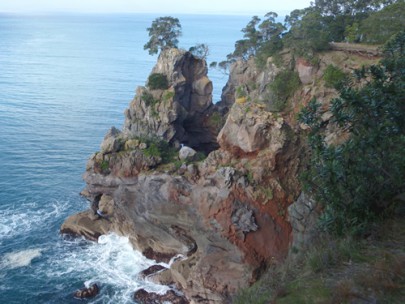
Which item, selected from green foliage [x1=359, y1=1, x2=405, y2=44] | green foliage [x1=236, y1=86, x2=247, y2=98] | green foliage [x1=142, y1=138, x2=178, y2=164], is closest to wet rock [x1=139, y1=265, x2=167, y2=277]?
green foliage [x1=142, y1=138, x2=178, y2=164]

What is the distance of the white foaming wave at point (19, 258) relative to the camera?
39.7 meters

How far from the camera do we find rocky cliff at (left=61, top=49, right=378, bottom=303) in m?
31.9

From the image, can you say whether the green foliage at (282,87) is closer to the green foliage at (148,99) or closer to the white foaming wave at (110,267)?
the green foliage at (148,99)

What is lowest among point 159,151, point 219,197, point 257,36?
point 219,197

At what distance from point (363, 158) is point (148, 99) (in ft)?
117

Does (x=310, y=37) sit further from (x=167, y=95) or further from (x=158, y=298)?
(x=158, y=298)

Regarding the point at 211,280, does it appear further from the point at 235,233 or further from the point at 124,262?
the point at 124,262

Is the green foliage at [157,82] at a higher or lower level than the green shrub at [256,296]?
higher

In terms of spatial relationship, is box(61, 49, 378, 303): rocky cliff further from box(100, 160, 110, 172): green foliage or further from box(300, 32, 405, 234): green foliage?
box(300, 32, 405, 234): green foliage

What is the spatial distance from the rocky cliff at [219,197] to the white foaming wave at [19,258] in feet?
15.8

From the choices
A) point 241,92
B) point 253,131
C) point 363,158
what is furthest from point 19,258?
point 363,158

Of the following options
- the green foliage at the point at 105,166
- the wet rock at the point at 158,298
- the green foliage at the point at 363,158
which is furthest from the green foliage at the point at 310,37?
the green foliage at the point at 363,158

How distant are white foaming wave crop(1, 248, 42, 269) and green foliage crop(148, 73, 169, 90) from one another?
21.3m

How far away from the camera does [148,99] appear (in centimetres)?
4844
